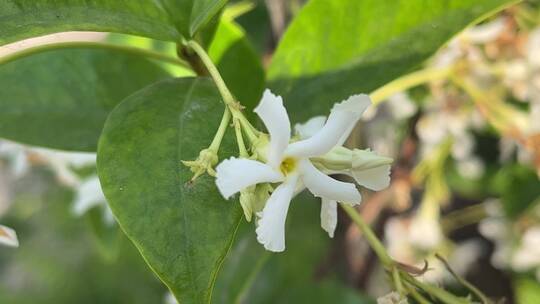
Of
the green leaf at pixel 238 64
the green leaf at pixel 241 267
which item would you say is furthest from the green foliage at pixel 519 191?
the green leaf at pixel 238 64

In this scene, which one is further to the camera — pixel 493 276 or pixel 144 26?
pixel 493 276

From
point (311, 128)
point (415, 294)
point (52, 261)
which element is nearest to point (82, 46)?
point (311, 128)

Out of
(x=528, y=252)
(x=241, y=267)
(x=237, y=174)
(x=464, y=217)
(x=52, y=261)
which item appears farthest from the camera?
(x=52, y=261)

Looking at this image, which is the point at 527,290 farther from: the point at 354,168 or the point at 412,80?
the point at 354,168

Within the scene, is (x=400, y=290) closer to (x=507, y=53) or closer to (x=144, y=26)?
(x=144, y=26)

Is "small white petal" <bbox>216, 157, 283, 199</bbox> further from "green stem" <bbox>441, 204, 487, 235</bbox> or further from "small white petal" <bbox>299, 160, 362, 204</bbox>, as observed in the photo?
"green stem" <bbox>441, 204, 487, 235</bbox>

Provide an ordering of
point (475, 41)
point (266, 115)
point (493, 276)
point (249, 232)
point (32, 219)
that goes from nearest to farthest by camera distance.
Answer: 1. point (266, 115)
2. point (249, 232)
3. point (475, 41)
4. point (493, 276)
5. point (32, 219)

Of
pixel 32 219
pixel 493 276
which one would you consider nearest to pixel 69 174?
pixel 493 276

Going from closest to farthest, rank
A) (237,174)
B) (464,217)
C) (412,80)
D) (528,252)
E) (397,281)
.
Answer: (237,174) → (397,281) → (412,80) → (528,252) → (464,217)
